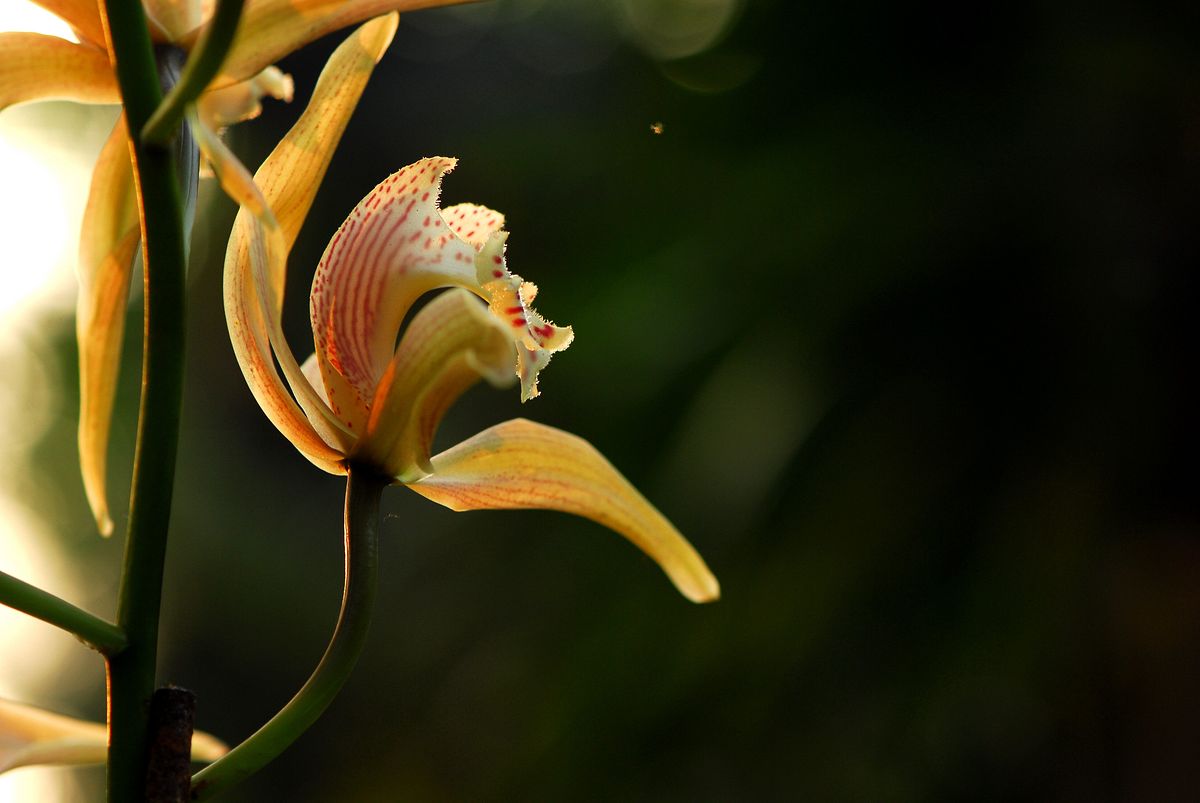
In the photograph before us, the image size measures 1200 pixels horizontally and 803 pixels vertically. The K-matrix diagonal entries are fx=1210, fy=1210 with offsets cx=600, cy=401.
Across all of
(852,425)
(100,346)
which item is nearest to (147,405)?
(100,346)

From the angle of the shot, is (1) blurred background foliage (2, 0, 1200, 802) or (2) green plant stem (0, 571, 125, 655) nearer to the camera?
(2) green plant stem (0, 571, 125, 655)

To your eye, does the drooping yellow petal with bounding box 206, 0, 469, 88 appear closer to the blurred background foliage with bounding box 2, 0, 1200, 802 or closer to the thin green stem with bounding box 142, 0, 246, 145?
the thin green stem with bounding box 142, 0, 246, 145

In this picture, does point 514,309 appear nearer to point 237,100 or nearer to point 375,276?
point 375,276

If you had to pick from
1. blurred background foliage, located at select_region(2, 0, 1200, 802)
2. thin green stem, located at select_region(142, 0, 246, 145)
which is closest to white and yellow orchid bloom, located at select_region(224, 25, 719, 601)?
thin green stem, located at select_region(142, 0, 246, 145)

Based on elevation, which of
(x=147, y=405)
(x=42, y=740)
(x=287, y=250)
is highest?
(x=287, y=250)

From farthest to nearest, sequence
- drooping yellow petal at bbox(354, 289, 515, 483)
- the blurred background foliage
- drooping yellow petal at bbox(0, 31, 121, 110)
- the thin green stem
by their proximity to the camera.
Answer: the blurred background foliage, drooping yellow petal at bbox(0, 31, 121, 110), drooping yellow petal at bbox(354, 289, 515, 483), the thin green stem

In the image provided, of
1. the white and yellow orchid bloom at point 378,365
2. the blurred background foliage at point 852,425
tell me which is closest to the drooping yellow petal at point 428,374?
the white and yellow orchid bloom at point 378,365
